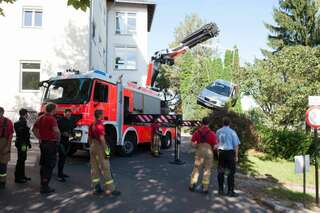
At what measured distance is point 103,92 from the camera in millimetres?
11336

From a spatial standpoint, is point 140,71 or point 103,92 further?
point 140,71

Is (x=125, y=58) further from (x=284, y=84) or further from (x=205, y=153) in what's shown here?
(x=205, y=153)

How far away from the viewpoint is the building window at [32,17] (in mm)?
19609

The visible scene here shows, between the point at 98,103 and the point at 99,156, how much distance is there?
13.5ft

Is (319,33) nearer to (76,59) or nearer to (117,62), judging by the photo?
(117,62)

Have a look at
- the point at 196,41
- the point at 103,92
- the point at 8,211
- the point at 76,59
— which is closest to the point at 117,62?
the point at 196,41

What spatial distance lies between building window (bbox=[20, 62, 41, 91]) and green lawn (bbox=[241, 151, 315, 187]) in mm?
11963

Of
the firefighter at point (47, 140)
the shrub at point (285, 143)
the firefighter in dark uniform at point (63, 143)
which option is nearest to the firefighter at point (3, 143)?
Result: the firefighter at point (47, 140)

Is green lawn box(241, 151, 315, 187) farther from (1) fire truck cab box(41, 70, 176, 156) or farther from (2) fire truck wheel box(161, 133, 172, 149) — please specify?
(1) fire truck cab box(41, 70, 176, 156)

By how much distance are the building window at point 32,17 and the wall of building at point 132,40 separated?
10.6 metres

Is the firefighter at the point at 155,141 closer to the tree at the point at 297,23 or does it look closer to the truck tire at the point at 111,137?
the truck tire at the point at 111,137

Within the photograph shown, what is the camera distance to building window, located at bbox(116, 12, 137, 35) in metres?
30.5

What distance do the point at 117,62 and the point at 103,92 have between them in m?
19.4

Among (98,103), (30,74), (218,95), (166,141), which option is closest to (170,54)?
(218,95)
